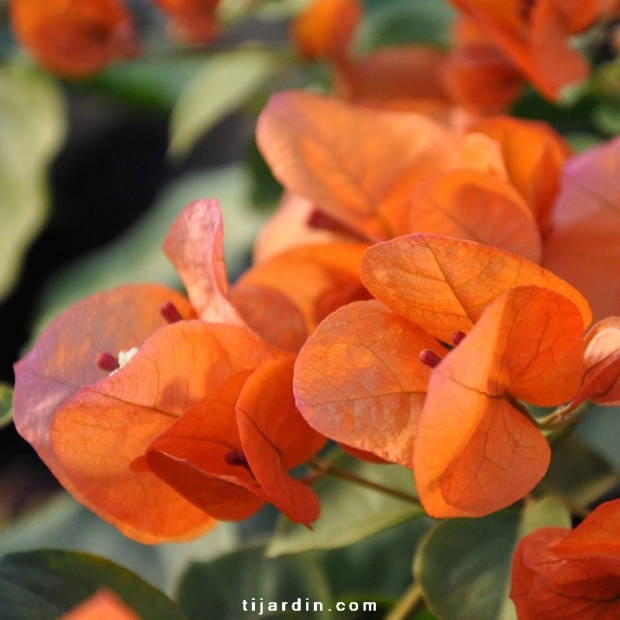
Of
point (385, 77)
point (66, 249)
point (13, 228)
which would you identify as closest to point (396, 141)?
point (385, 77)

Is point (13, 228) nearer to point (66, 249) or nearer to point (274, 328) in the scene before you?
point (66, 249)

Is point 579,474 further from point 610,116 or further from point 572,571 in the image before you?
point 610,116

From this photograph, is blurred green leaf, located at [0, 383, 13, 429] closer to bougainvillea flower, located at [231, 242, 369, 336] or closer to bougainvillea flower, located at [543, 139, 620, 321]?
bougainvillea flower, located at [231, 242, 369, 336]

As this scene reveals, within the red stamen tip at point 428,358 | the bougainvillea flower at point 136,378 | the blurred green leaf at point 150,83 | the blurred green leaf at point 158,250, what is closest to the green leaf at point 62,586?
the bougainvillea flower at point 136,378

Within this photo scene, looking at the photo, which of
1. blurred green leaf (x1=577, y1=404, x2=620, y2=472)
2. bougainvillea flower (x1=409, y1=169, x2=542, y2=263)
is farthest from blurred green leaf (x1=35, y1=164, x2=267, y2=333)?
bougainvillea flower (x1=409, y1=169, x2=542, y2=263)

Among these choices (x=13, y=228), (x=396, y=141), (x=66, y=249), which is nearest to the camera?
(x=396, y=141)

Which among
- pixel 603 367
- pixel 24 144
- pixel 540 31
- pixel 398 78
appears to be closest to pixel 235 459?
pixel 603 367
